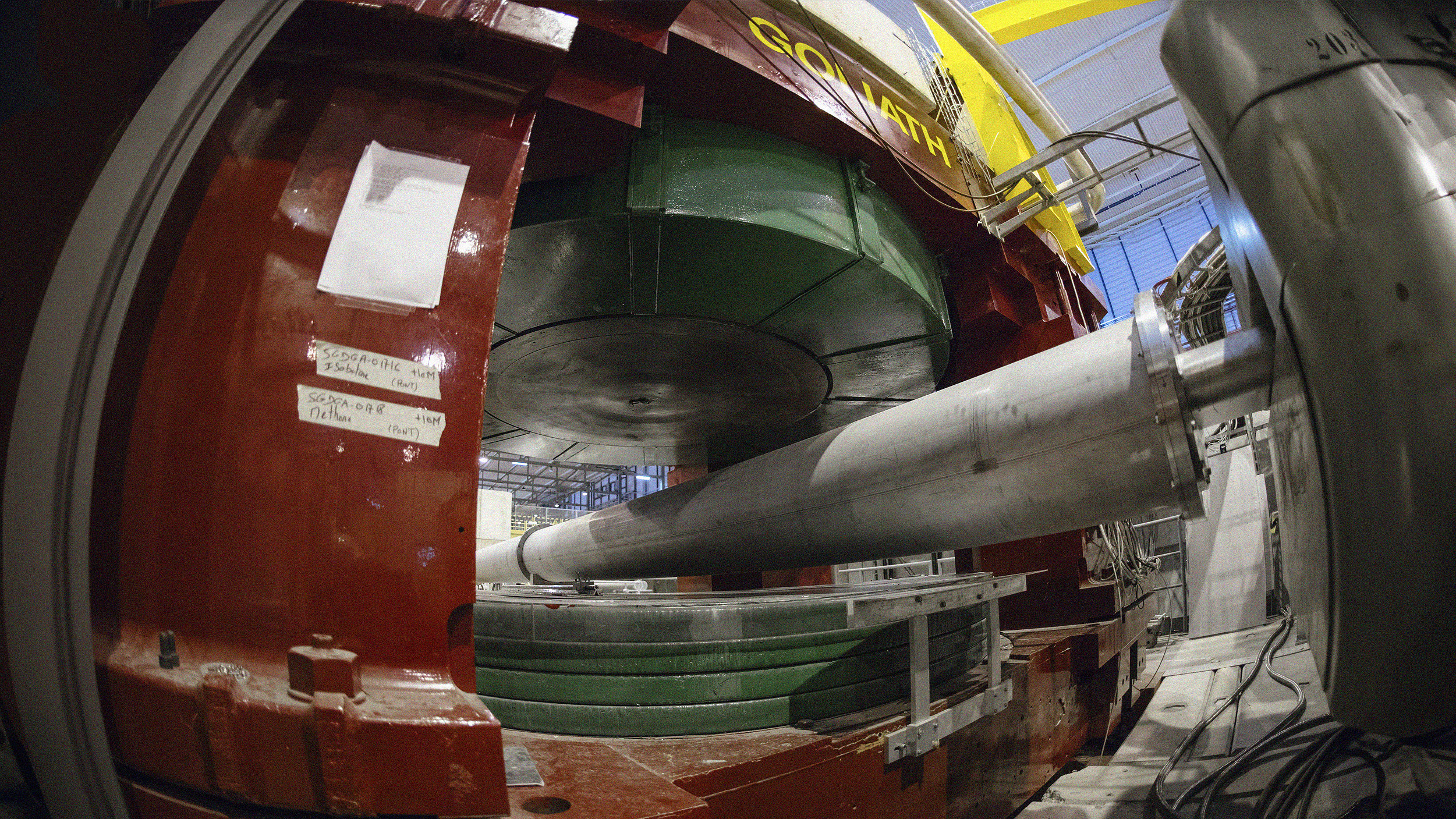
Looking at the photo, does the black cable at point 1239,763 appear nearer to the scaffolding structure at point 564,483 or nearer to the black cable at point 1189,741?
the black cable at point 1189,741

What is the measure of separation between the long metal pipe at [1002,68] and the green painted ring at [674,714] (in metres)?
3.21

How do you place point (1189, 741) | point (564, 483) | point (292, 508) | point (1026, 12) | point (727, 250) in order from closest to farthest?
point (292, 508) < point (727, 250) < point (1189, 741) < point (1026, 12) < point (564, 483)

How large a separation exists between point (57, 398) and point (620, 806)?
130 centimetres

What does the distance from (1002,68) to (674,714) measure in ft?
12.2

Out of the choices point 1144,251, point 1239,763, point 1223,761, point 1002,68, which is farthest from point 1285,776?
point 1144,251

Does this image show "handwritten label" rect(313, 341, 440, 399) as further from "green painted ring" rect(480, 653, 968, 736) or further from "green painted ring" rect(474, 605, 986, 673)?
Answer: "green painted ring" rect(480, 653, 968, 736)

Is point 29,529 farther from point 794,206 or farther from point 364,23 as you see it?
point 794,206

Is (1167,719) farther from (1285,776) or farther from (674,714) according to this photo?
(674,714)

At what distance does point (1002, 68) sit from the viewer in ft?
11.5

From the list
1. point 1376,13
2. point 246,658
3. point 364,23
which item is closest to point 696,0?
point 364,23

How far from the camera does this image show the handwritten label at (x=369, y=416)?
52.3 inches

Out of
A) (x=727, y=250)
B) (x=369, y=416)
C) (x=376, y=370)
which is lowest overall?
(x=369, y=416)

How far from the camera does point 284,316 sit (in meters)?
1.35

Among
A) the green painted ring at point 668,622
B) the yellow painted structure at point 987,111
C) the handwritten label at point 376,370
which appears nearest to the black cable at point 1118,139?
the yellow painted structure at point 987,111
